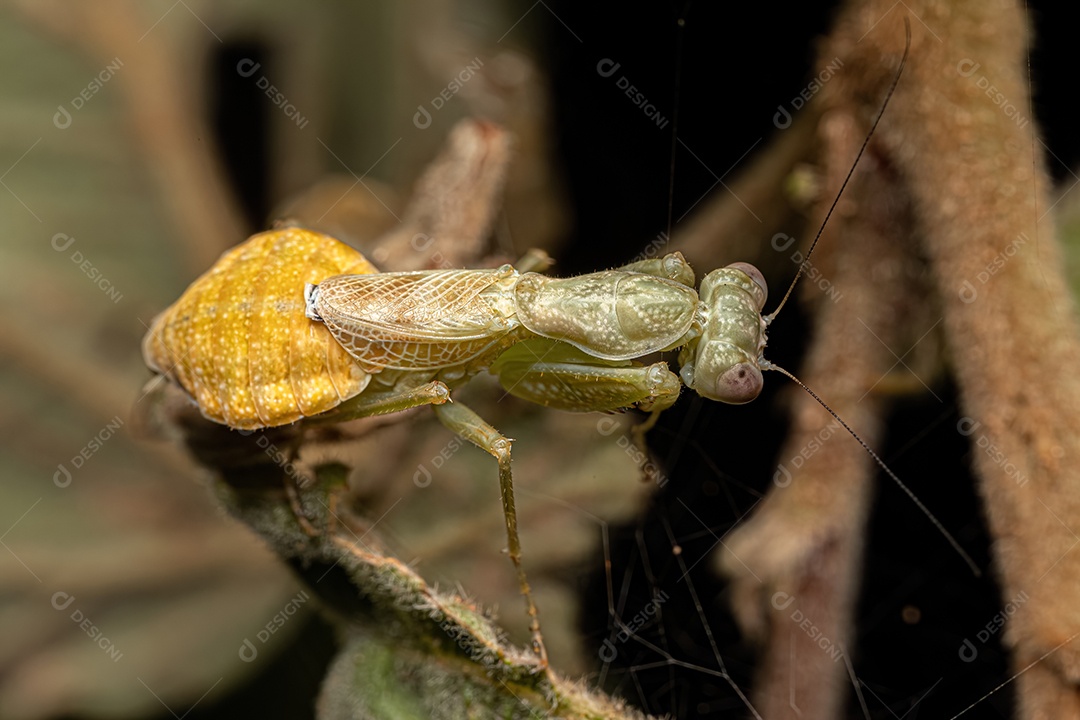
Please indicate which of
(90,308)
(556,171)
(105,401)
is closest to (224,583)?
(105,401)

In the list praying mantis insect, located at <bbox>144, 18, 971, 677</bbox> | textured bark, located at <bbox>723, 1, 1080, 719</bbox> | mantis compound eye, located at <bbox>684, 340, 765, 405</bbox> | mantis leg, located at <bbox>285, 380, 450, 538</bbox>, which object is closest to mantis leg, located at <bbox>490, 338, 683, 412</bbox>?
praying mantis insect, located at <bbox>144, 18, 971, 677</bbox>

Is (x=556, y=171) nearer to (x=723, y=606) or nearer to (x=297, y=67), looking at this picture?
(x=297, y=67)

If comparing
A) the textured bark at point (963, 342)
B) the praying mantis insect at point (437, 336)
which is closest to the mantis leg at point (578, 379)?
the praying mantis insect at point (437, 336)

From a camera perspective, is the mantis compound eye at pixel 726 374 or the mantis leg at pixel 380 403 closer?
the mantis compound eye at pixel 726 374

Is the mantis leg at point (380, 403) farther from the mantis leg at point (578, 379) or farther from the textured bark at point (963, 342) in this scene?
the textured bark at point (963, 342)

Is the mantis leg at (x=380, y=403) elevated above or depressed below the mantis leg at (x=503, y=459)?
above

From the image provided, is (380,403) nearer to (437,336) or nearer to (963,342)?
(437,336)

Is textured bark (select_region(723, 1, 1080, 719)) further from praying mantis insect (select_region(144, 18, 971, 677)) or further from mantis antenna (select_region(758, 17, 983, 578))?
praying mantis insect (select_region(144, 18, 971, 677))
